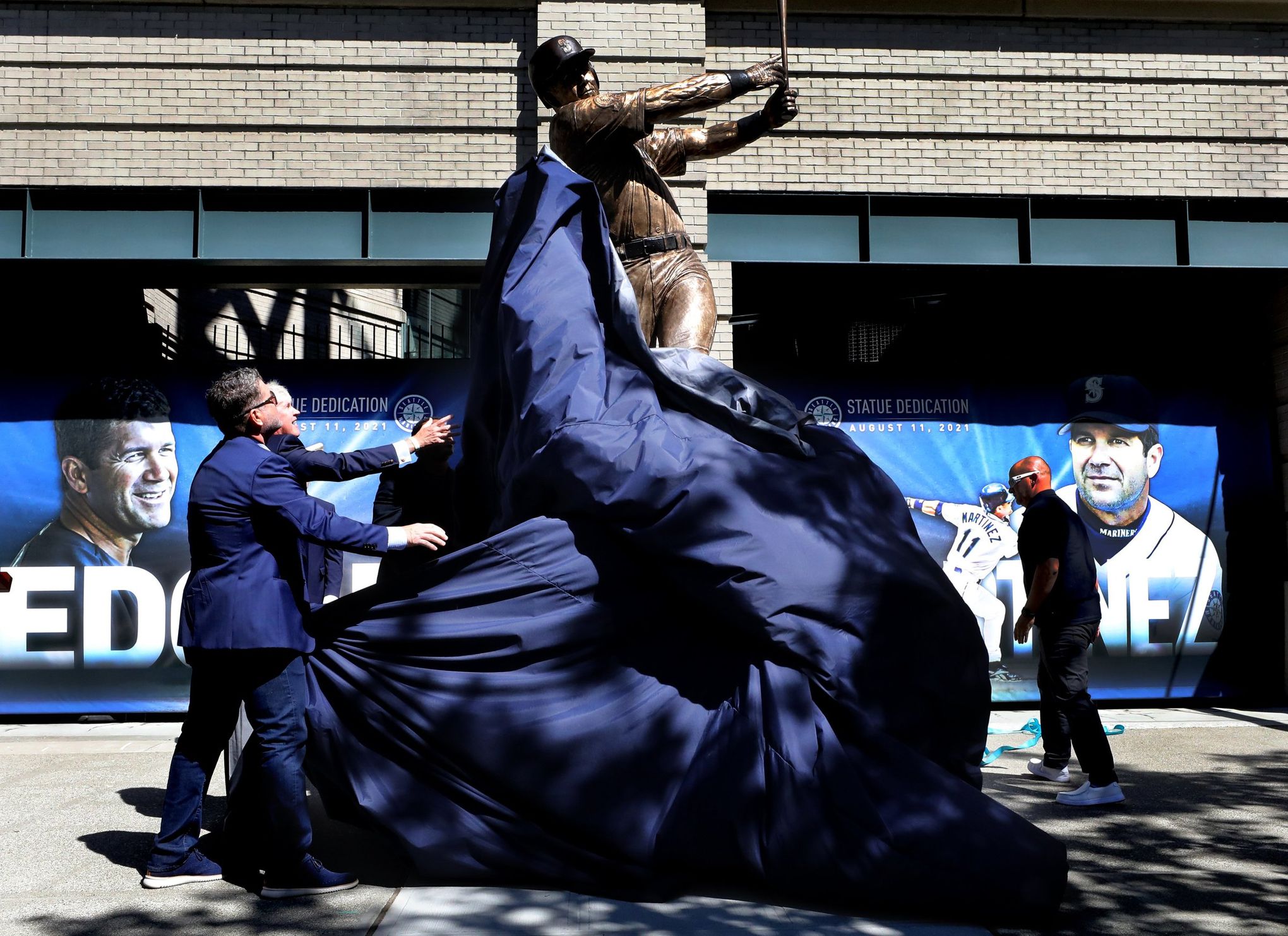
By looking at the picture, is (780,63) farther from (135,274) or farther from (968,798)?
(135,274)

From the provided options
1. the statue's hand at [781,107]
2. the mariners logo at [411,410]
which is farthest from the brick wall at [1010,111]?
the statue's hand at [781,107]

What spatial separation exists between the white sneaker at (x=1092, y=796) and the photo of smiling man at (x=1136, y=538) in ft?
13.8

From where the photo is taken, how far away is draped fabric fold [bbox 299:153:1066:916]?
12.3ft

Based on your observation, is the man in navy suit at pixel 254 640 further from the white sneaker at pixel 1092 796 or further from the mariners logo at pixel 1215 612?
the mariners logo at pixel 1215 612

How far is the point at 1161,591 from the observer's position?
9750 mm

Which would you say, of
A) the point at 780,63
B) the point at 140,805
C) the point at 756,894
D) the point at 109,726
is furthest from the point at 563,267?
the point at 109,726

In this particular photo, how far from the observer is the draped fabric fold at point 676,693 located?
3764mm

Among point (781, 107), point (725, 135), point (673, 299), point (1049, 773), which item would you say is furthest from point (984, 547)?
point (781, 107)

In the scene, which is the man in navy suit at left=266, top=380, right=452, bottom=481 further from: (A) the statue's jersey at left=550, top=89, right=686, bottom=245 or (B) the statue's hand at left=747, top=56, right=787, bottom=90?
(B) the statue's hand at left=747, top=56, right=787, bottom=90

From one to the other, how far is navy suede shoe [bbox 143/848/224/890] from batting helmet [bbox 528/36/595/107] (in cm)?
356

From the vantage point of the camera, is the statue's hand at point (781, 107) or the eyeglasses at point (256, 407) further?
the statue's hand at point (781, 107)

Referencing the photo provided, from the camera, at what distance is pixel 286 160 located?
9.04 metres

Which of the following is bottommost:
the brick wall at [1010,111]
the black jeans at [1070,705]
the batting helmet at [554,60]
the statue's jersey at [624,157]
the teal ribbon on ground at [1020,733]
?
the teal ribbon on ground at [1020,733]

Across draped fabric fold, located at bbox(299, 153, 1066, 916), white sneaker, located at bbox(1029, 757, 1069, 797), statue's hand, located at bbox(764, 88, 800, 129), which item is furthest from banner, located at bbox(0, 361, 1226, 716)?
draped fabric fold, located at bbox(299, 153, 1066, 916)
